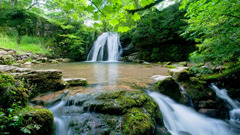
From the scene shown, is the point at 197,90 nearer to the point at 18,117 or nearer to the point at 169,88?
the point at 169,88

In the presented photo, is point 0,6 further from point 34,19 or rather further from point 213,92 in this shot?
point 213,92

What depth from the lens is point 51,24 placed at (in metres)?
16.6

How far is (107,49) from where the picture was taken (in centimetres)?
1758

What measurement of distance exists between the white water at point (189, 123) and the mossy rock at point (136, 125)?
0.83 m

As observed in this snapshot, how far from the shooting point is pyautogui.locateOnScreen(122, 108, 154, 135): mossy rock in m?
1.71

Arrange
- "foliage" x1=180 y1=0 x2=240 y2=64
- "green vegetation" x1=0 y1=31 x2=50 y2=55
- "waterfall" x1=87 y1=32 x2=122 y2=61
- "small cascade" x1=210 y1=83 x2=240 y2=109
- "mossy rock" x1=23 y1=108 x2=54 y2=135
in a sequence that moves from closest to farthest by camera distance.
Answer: "mossy rock" x1=23 y1=108 x2=54 y2=135 → "foliage" x1=180 y1=0 x2=240 y2=64 → "small cascade" x1=210 y1=83 x2=240 y2=109 → "green vegetation" x1=0 y1=31 x2=50 y2=55 → "waterfall" x1=87 y1=32 x2=122 y2=61

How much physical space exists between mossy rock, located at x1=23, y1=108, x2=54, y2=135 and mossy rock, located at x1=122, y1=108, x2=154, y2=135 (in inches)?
48.9

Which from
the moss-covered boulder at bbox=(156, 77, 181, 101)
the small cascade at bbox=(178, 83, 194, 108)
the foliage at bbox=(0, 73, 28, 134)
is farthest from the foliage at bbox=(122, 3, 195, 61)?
the foliage at bbox=(0, 73, 28, 134)

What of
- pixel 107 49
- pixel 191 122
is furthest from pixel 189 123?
pixel 107 49

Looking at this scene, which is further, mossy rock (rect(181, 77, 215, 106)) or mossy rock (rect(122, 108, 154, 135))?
mossy rock (rect(181, 77, 215, 106))

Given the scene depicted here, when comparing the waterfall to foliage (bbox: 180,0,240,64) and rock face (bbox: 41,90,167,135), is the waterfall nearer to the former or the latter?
foliage (bbox: 180,0,240,64)

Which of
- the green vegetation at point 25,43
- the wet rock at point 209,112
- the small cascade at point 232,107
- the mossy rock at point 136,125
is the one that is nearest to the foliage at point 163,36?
the small cascade at point 232,107

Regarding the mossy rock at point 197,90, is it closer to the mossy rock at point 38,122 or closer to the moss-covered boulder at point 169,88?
the moss-covered boulder at point 169,88

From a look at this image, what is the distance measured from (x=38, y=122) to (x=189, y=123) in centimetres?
312
